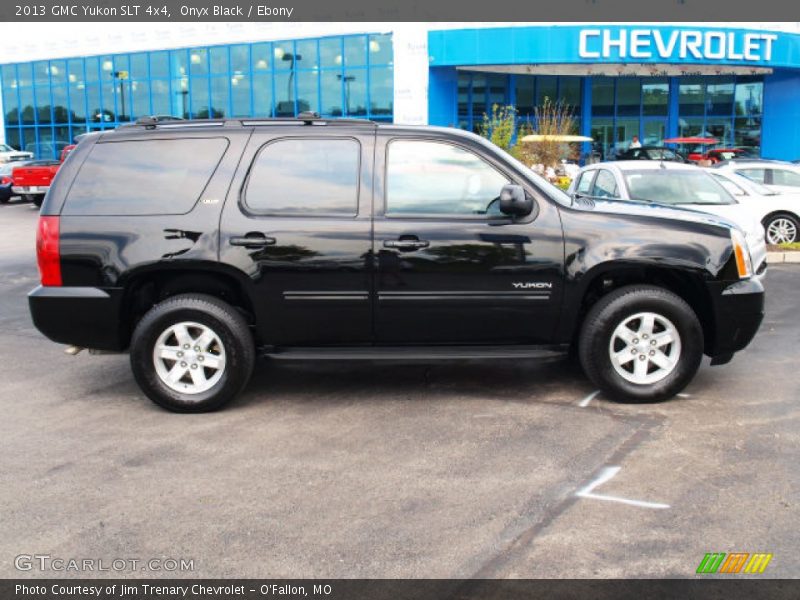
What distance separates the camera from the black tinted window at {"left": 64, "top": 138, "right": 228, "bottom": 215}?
208 inches

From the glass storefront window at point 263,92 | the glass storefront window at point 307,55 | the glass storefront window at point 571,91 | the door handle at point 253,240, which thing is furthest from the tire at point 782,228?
the glass storefront window at point 263,92

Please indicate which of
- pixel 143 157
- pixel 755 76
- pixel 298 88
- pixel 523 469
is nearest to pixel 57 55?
pixel 298 88

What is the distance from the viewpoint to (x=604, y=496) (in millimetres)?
3938

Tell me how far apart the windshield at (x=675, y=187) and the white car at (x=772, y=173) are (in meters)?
3.11

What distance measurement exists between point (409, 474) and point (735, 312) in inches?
102

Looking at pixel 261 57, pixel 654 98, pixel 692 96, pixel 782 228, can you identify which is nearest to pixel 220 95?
pixel 261 57

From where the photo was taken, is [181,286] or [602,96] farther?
[602,96]

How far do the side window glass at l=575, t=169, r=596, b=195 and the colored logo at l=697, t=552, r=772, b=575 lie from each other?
315 inches

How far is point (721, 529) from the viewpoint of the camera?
11.7 feet

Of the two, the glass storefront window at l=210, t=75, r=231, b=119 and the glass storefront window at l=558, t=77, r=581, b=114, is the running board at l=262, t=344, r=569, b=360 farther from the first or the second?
the glass storefront window at l=558, t=77, r=581, b=114

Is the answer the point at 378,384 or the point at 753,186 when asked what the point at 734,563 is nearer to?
the point at 378,384

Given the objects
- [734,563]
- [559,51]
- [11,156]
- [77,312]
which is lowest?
[734,563]

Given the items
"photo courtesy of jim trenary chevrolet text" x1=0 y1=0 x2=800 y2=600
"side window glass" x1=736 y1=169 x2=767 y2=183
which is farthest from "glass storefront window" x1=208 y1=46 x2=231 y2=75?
"photo courtesy of jim trenary chevrolet text" x1=0 y1=0 x2=800 y2=600

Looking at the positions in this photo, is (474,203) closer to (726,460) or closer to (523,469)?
(523,469)
